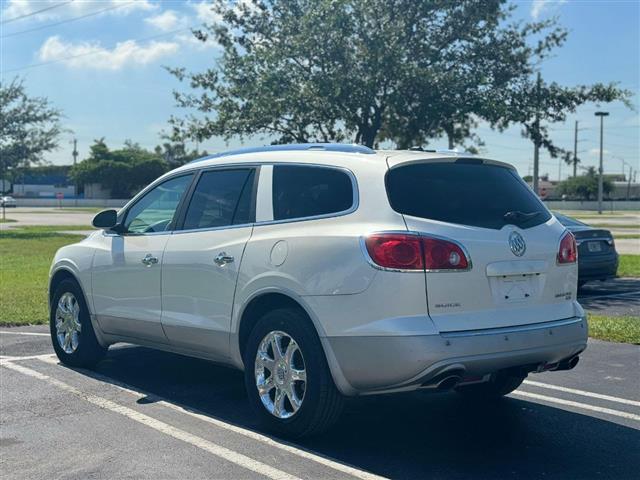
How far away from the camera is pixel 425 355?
4.62 meters

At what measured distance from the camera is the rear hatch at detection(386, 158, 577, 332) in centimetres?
484

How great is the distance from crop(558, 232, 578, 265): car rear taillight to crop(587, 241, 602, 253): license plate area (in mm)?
8081

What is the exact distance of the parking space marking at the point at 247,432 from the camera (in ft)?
15.3

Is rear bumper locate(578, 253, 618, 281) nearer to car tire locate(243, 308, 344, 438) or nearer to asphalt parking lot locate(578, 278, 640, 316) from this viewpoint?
asphalt parking lot locate(578, 278, 640, 316)

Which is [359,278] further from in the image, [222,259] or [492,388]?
[492,388]

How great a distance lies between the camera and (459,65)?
16.6 meters

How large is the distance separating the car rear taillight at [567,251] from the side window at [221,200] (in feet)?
6.87

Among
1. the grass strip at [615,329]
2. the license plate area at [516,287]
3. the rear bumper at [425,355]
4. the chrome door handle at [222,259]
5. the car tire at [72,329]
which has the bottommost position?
the grass strip at [615,329]

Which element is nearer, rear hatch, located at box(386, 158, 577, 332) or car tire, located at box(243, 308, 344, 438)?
rear hatch, located at box(386, 158, 577, 332)

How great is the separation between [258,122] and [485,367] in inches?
495

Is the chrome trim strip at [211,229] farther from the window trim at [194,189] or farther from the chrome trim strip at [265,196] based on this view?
the chrome trim strip at [265,196]

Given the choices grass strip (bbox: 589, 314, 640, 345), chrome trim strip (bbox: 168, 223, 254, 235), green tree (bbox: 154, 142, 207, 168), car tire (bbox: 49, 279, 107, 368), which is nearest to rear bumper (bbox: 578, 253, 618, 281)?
grass strip (bbox: 589, 314, 640, 345)

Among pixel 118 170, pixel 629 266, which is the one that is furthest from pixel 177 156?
pixel 629 266

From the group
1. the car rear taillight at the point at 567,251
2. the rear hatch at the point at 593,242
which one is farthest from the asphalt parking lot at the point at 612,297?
the car rear taillight at the point at 567,251
